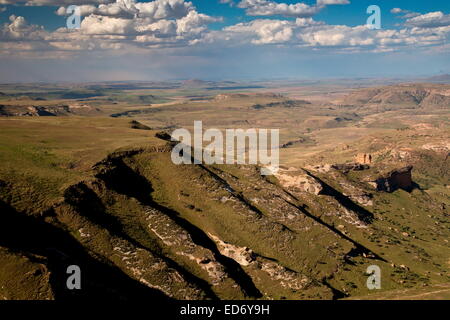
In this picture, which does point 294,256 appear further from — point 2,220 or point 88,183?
point 2,220

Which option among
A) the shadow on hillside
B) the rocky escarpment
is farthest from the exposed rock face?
the shadow on hillside

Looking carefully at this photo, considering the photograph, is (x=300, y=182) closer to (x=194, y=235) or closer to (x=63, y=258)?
(x=194, y=235)

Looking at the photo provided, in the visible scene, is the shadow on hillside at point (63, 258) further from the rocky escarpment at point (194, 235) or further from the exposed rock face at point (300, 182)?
the exposed rock face at point (300, 182)

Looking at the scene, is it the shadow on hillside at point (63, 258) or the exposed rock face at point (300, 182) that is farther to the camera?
the exposed rock face at point (300, 182)

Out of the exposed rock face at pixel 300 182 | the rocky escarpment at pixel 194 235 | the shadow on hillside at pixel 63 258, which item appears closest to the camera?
the shadow on hillside at pixel 63 258

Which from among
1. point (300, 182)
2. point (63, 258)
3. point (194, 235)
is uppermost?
point (63, 258)

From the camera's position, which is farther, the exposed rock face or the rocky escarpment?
the exposed rock face

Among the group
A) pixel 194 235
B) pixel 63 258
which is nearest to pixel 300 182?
pixel 194 235

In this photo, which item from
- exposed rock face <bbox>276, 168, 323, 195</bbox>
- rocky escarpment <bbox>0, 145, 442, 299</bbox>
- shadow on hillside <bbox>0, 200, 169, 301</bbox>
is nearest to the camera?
shadow on hillside <bbox>0, 200, 169, 301</bbox>

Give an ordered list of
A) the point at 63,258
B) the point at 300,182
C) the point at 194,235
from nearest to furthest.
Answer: the point at 63,258
the point at 194,235
the point at 300,182

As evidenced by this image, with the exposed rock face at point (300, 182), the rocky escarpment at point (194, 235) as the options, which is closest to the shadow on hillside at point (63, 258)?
the rocky escarpment at point (194, 235)

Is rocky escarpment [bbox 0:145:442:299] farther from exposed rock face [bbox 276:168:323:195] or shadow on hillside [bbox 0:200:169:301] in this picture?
exposed rock face [bbox 276:168:323:195]
